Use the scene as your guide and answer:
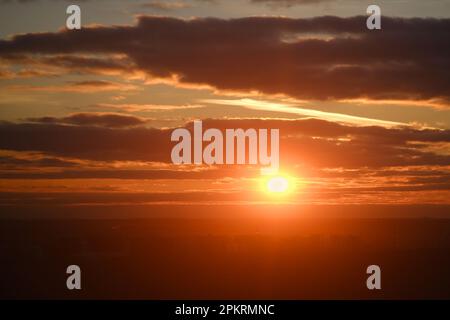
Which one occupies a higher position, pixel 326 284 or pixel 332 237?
pixel 332 237

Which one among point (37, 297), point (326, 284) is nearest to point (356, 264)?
point (326, 284)

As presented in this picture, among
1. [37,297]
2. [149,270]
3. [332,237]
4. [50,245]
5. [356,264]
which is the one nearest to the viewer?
[37,297]

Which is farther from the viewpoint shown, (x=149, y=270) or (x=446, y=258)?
(x=446, y=258)

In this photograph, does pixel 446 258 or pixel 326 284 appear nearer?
pixel 326 284

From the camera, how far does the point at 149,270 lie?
67312 millimetres

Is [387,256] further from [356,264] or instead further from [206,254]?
[206,254]

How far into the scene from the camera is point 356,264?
75.4 metres
